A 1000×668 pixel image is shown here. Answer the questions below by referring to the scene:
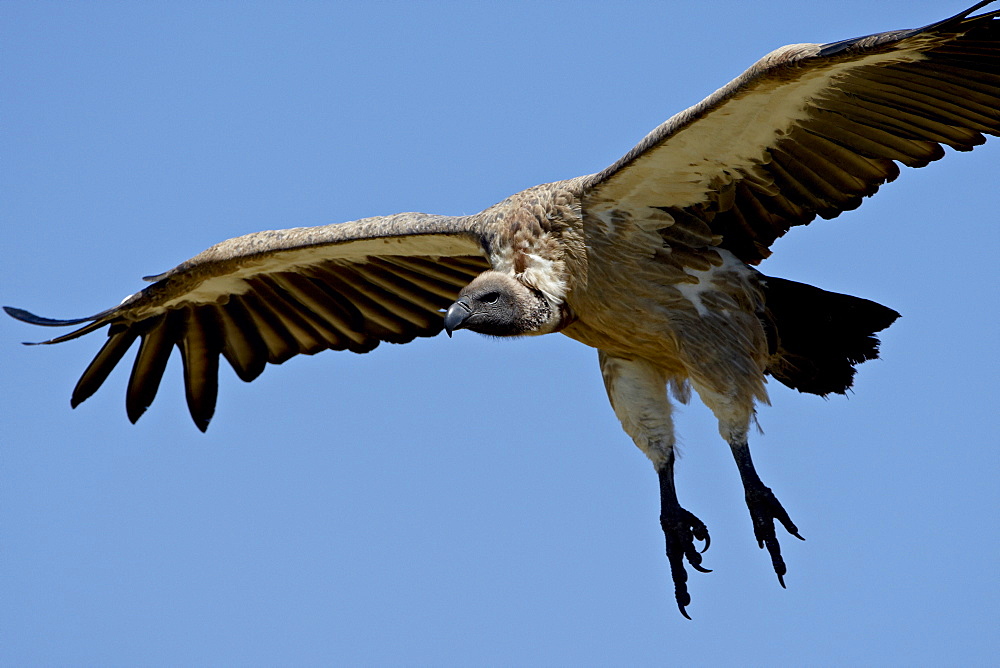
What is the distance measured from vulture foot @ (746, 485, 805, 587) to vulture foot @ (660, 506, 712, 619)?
54cm

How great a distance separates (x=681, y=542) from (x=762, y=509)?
2.14 feet

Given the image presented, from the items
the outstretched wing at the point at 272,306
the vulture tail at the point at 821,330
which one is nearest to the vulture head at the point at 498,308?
the outstretched wing at the point at 272,306

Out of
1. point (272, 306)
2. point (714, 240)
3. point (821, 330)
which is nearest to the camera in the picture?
point (714, 240)

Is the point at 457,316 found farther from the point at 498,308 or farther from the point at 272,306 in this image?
the point at 272,306

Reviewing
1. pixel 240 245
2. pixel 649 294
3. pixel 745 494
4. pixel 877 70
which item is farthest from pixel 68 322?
pixel 877 70

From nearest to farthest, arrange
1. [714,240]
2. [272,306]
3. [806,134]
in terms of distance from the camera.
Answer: [806,134]
[714,240]
[272,306]

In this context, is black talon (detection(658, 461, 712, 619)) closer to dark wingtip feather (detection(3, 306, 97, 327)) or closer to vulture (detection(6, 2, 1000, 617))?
vulture (detection(6, 2, 1000, 617))

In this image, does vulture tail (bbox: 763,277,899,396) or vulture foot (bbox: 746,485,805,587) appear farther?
vulture tail (bbox: 763,277,899,396)

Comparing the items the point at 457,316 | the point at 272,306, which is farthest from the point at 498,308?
the point at 272,306

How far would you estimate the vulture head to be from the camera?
314 inches

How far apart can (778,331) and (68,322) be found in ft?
13.9

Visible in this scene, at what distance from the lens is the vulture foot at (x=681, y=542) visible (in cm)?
827

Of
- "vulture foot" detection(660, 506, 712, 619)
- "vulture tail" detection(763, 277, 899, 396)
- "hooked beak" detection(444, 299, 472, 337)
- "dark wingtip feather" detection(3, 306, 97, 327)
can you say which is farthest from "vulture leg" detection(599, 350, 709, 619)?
"dark wingtip feather" detection(3, 306, 97, 327)

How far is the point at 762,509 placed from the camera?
7.95 meters
